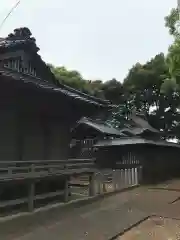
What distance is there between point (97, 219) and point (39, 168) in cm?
269

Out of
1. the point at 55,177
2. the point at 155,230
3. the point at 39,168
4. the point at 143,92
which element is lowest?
the point at 155,230

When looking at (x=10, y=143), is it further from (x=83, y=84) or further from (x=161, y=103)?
(x=161, y=103)

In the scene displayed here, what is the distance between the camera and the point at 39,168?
10828 millimetres

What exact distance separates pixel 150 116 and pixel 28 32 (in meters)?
36.5

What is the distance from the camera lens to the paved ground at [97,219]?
8188 millimetres

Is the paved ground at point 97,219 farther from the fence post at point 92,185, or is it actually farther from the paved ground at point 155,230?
the fence post at point 92,185

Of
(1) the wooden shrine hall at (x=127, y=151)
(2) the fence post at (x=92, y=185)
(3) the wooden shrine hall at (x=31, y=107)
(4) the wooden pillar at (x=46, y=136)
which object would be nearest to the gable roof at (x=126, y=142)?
(1) the wooden shrine hall at (x=127, y=151)

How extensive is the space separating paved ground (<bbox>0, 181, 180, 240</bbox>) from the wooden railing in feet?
4.56

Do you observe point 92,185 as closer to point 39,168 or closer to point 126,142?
point 39,168

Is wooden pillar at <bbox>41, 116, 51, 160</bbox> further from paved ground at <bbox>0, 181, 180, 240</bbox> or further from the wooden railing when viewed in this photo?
paved ground at <bbox>0, 181, 180, 240</bbox>

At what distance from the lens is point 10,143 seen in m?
10.8

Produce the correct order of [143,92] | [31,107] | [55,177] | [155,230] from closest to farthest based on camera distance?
[155,230] < [31,107] < [55,177] < [143,92]

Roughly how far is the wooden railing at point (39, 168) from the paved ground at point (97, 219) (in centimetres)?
139

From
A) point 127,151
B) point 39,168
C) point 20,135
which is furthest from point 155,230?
point 127,151
